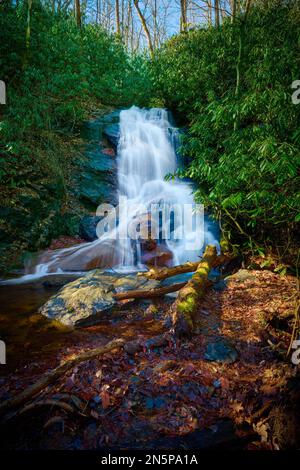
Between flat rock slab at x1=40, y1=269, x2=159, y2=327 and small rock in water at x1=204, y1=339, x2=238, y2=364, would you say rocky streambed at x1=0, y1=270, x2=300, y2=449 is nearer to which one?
small rock in water at x1=204, y1=339, x2=238, y2=364

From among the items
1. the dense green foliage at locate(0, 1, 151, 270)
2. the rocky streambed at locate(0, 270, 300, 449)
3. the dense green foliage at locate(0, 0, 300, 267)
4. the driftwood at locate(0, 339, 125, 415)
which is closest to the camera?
the rocky streambed at locate(0, 270, 300, 449)

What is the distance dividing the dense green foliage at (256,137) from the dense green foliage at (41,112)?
5.63 meters

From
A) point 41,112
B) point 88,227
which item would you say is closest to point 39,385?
point 88,227

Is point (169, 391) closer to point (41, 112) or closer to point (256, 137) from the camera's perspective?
point (256, 137)

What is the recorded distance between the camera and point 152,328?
4.28 metres

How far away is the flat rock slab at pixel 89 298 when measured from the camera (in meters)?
4.65

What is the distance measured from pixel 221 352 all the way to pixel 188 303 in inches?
41.2

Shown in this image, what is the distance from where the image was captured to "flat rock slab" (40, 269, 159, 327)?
4.65 m

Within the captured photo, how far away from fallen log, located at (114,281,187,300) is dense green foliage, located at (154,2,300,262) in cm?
209

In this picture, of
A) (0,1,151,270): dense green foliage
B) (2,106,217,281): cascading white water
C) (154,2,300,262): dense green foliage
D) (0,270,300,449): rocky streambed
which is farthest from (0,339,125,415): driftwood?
(0,1,151,270): dense green foliage

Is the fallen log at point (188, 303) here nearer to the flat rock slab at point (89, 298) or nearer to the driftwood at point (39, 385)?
the flat rock slab at point (89, 298)

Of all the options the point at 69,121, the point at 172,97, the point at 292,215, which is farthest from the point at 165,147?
the point at 292,215

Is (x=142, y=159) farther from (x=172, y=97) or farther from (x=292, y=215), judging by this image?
(x=292, y=215)

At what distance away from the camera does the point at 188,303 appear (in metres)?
4.27
